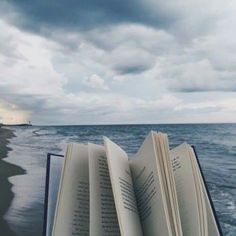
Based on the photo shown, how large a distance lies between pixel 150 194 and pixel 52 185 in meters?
0.25

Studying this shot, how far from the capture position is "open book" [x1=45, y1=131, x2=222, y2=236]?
0.78m

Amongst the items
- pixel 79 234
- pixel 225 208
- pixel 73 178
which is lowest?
pixel 225 208

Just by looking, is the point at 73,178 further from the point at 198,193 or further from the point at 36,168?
the point at 36,168

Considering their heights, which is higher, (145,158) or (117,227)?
(145,158)

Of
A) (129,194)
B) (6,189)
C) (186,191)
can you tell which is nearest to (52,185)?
(129,194)

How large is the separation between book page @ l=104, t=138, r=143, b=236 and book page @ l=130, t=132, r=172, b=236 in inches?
0.7

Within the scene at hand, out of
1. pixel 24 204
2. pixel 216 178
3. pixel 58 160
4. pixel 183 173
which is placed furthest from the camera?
pixel 216 178

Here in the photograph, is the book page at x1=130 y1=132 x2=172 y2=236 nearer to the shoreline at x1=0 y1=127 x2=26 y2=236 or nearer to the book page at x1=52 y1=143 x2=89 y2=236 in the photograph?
the book page at x1=52 y1=143 x2=89 y2=236

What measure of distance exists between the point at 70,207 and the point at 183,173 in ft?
0.83

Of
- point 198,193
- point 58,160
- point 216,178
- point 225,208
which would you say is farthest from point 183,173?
point 216,178

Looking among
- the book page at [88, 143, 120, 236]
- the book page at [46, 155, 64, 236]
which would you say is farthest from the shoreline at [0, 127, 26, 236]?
the book page at [88, 143, 120, 236]

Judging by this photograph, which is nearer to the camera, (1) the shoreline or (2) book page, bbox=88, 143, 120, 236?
(2) book page, bbox=88, 143, 120, 236

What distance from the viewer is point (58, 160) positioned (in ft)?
3.46

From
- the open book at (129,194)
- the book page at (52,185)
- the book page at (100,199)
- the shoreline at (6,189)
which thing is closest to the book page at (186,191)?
the open book at (129,194)
